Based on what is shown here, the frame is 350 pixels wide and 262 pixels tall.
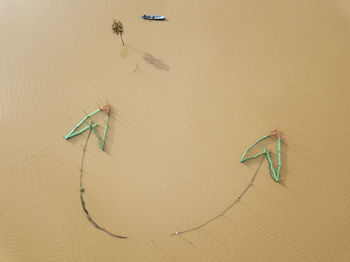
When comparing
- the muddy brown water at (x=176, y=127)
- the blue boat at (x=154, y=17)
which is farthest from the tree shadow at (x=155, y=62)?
the blue boat at (x=154, y=17)

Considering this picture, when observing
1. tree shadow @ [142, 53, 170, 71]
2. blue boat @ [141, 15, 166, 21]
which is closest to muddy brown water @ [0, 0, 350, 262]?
tree shadow @ [142, 53, 170, 71]

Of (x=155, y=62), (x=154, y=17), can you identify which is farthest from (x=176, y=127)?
(x=154, y=17)

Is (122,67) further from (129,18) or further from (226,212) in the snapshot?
(226,212)

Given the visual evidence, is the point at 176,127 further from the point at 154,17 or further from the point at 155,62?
the point at 154,17

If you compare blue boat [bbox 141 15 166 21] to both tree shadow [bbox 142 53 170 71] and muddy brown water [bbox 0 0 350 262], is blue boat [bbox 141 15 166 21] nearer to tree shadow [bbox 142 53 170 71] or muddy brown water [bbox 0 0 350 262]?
muddy brown water [bbox 0 0 350 262]

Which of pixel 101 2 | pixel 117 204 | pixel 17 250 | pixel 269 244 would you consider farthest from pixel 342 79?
pixel 17 250

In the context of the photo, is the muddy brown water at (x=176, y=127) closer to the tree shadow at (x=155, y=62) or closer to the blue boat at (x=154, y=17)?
the tree shadow at (x=155, y=62)
